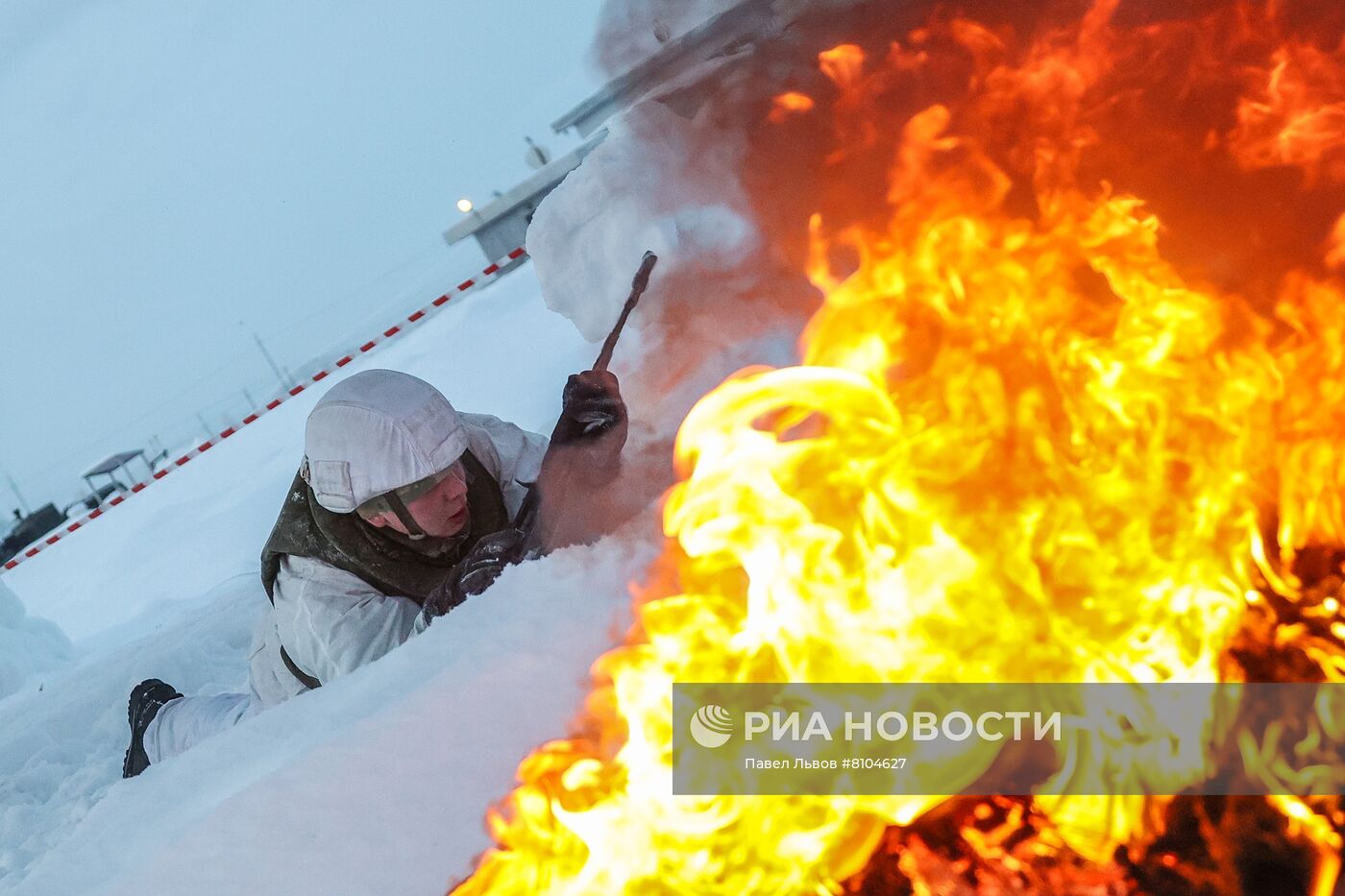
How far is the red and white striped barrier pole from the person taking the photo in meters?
7.69

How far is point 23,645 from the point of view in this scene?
6527 mm

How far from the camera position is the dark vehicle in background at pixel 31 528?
10922mm

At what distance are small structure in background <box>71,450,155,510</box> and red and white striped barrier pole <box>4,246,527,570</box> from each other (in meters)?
0.64

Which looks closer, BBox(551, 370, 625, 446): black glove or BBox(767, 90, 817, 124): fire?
BBox(551, 370, 625, 446): black glove

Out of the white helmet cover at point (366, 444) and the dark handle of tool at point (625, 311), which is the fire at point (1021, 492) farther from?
the white helmet cover at point (366, 444)

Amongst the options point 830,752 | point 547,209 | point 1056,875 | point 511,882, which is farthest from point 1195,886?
point 547,209

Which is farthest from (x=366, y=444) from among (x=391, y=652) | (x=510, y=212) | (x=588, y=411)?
(x=510, y=212)

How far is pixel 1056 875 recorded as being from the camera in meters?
2.06

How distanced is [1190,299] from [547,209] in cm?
302

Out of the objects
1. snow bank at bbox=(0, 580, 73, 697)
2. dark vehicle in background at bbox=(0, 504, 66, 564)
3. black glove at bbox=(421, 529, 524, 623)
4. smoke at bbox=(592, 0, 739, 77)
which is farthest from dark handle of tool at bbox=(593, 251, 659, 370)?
dark vehicle in background at bbox=(0, 504, 66, 564)

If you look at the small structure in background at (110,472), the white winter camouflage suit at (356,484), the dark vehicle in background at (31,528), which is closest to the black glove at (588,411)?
the white winter camouflage suit at (356,484)

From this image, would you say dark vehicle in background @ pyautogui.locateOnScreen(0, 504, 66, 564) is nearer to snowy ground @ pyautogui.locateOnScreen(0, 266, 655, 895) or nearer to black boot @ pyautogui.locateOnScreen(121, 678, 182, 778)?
black boot @ pyautogui.locateOnScreen(121, 678, 182, 778)

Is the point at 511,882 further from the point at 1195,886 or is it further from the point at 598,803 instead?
the point at 1195,886

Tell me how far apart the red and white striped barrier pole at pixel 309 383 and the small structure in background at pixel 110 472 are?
641 mm
